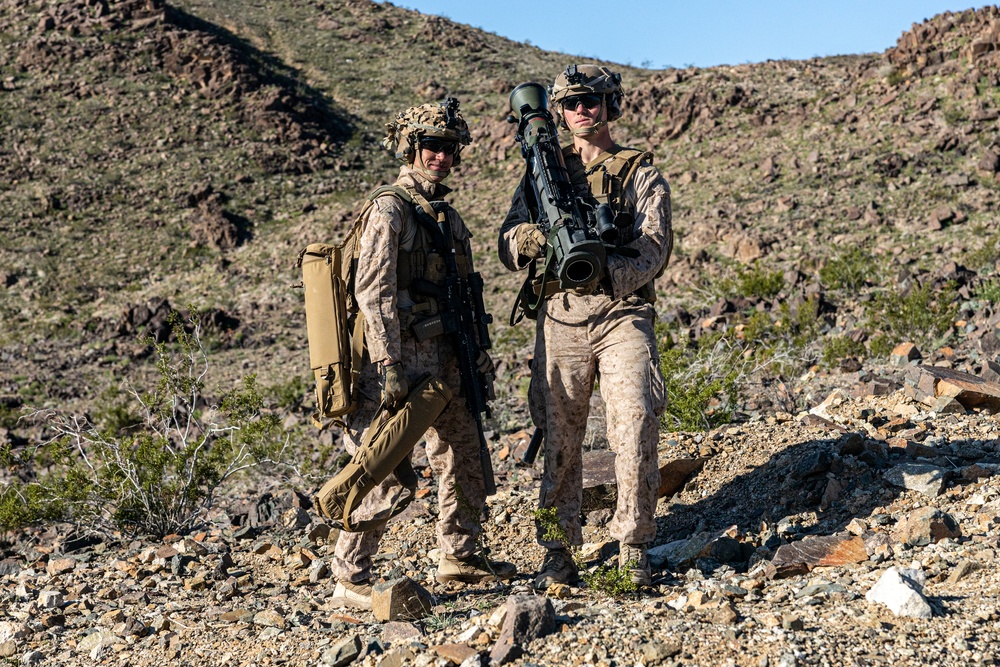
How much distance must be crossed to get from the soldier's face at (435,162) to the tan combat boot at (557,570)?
6.08ft

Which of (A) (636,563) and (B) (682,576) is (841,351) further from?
(A) (636,563)

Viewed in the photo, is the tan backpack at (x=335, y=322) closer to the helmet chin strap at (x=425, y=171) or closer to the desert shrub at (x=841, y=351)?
the helmet chin strap at (x=425, y=171)

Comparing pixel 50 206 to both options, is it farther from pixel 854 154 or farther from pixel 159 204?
pixel 854 154

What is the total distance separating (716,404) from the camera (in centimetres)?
746

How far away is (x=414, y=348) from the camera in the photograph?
4.16m

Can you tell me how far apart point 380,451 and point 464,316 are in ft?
2.51

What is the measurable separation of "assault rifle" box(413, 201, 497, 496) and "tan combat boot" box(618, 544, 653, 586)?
700 millimetres

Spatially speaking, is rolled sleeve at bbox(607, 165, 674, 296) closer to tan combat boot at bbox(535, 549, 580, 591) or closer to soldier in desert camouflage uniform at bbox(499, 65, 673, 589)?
soldier in desert camouflage uniform at bbox(499, 65, 673, 589)

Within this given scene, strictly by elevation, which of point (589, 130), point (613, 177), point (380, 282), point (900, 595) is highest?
point (589, 130)

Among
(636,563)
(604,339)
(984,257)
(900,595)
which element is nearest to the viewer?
(900,595)

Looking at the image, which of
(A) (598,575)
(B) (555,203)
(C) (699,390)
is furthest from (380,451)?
(C) (699,390)

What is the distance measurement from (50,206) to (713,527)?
21293 mm

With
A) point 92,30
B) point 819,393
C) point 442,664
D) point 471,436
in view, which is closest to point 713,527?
point 471,436

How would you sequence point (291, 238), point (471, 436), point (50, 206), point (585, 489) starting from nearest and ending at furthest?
1. point (471, 436)
2. point (585, 489)
3. point (291, 238)
4. point (50, 206)
